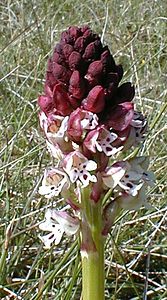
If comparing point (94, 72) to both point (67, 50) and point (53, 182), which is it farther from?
point (53, 182)

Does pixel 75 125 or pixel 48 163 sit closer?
pixel 75 125

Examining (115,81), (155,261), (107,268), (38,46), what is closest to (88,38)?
(115,81)

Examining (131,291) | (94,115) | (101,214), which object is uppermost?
(94,115)

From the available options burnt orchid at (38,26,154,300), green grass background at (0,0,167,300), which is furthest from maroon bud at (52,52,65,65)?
green grass background at (0,0,167,300)

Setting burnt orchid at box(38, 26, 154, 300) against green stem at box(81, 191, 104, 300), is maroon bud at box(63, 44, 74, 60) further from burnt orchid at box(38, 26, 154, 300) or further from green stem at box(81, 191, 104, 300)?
green stem at box(81, 191, 104, 300)

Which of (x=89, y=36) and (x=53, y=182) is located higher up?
(x=89, y=36)

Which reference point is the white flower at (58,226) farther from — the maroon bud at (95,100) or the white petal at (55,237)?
the maroon bud at (95,100)

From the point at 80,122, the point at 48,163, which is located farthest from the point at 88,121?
the point at 48,163

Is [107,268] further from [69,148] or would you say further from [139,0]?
[139,0]
